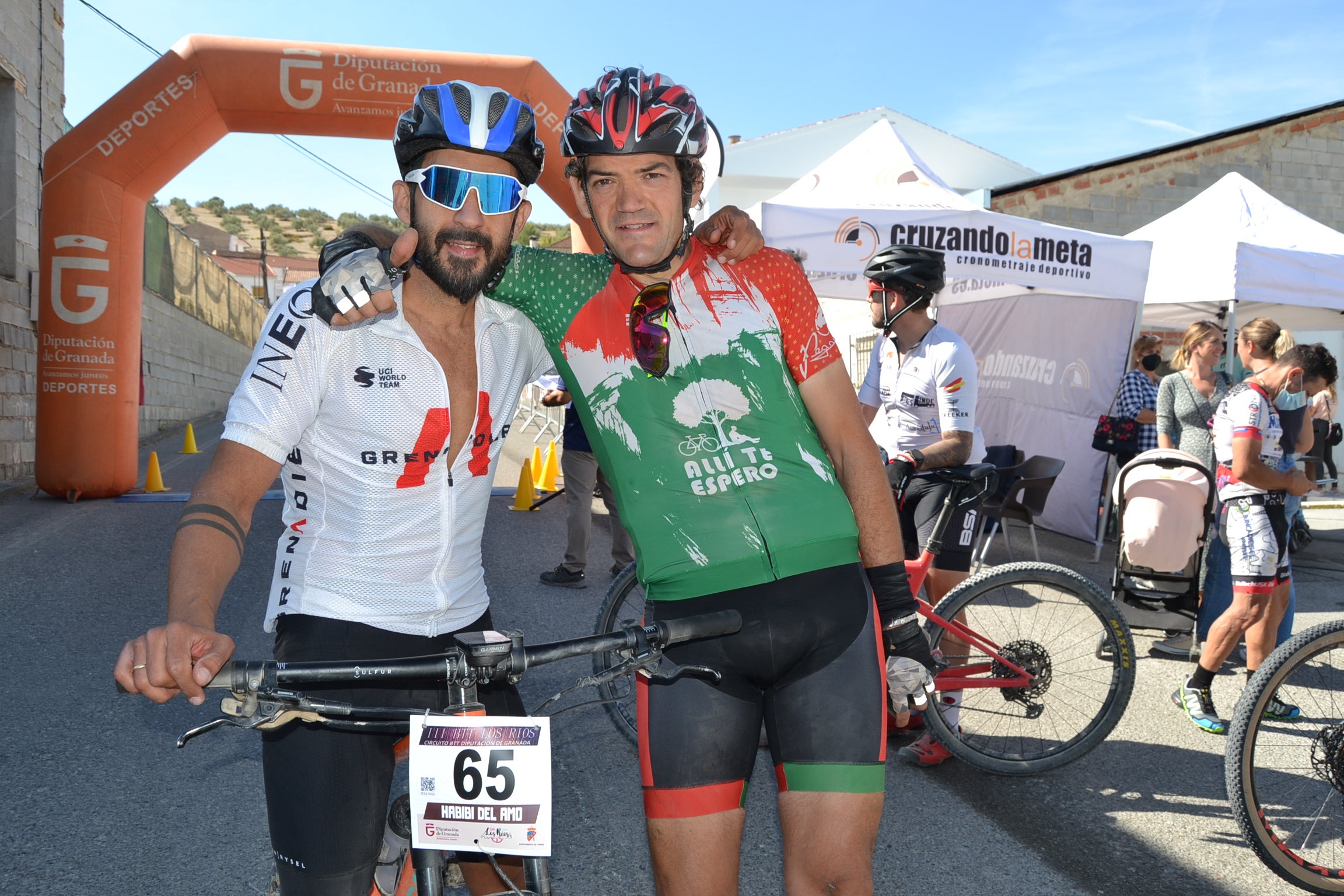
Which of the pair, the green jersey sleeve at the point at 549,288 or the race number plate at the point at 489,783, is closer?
the race number plate at the point at 489,783

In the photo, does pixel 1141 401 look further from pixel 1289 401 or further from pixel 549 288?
pixel 549 288

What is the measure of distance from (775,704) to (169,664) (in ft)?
3.91

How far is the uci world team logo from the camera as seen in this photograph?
8023 millimetres

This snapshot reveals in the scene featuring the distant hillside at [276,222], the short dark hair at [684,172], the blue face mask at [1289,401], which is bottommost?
the blue face mask at [1289,401]


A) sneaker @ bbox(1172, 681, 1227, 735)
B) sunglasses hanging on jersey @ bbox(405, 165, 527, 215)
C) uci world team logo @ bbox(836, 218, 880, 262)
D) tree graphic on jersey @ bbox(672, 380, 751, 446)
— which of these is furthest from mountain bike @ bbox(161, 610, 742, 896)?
uci world team logo @ bbox(836, 218, 880, 262)

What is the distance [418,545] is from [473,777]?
69 cm

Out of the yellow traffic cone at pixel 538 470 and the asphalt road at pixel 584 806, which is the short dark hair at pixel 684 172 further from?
the yellow traffic cone at pixel 538 470

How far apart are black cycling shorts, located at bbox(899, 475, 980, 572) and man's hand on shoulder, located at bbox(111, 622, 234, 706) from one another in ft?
11.6

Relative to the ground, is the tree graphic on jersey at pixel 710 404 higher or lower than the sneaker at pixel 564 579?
higher

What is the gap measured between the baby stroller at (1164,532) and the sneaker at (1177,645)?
298mm

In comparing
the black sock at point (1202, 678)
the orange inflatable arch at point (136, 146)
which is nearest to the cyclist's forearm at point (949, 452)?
the black sock at point (1202, 678)

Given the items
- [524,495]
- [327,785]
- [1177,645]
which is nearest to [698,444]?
[327,785]

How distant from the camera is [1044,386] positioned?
421 inches

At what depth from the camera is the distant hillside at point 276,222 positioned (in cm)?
9769
